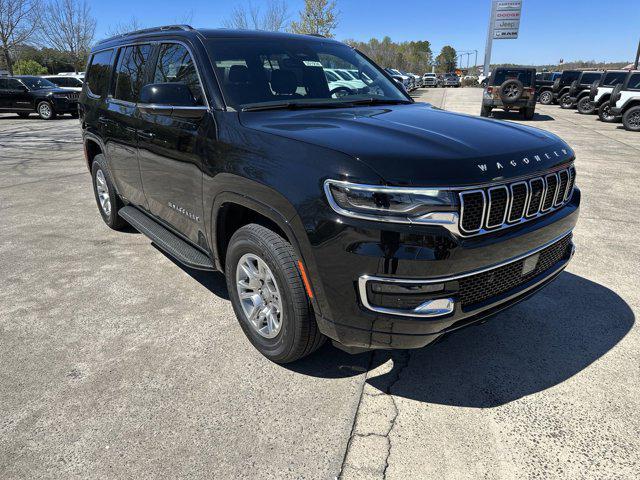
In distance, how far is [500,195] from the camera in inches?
88.0

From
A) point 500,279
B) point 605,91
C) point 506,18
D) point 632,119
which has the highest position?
point 506,18

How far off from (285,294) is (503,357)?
151cm

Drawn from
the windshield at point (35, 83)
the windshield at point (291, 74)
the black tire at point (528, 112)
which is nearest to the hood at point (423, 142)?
the windshield at point (291, 74)

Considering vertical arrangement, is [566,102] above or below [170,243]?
below

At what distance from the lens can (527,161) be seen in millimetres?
2432

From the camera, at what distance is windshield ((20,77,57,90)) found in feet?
60.2

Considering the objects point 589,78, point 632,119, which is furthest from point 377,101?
point 589,78

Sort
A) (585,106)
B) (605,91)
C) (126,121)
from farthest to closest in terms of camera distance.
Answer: (585,106) < (605,91) < (126,121)

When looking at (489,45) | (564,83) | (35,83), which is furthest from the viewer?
(489,45)

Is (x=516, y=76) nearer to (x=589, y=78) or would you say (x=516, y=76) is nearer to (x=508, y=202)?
(x=589, y=78)

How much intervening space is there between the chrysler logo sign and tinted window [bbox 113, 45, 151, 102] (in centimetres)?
299

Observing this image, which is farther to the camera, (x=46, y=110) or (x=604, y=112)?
(x=46, y=110)

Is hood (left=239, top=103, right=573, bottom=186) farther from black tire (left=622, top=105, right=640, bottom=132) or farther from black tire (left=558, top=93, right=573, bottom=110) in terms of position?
black tire (left=558, top=93, right=573, bottom=110)

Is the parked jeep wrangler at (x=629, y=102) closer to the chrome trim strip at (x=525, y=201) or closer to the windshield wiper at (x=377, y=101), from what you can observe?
the windshield wiper at (x=377, y=101)
